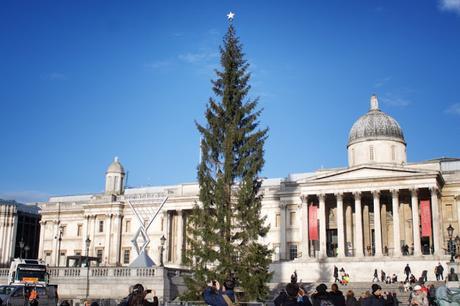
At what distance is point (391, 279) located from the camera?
177 ft

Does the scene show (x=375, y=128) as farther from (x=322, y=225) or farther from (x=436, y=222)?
(x=436, y=222)

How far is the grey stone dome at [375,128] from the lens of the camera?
209 feet

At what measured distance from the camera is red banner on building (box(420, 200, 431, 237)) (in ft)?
187

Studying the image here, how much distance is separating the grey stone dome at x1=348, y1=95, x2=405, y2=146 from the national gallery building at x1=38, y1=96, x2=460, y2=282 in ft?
0.35

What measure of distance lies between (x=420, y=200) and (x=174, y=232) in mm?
30813

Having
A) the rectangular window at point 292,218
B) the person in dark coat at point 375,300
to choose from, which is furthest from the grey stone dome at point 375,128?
the person in dark coat at point 375,300

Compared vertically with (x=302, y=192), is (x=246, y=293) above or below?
below

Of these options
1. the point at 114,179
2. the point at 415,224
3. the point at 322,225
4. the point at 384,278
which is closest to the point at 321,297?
the point at 384,278

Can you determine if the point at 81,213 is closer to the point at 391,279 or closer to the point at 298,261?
the point at 298,261

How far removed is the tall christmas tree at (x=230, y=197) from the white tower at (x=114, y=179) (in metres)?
47.7

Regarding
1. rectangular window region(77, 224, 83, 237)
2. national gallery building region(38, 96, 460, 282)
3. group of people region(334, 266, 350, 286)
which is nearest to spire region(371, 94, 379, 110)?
national gallery building region(38, 96, 460, 282)

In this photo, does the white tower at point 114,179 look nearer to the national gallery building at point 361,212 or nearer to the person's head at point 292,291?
the national gallery building at point 361,212

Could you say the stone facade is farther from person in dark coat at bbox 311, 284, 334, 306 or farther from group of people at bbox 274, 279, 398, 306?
person in dark coat at bbox 311, 284, 334, 306

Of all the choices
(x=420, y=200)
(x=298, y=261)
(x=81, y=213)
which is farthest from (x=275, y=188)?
(x=81, y=213)
